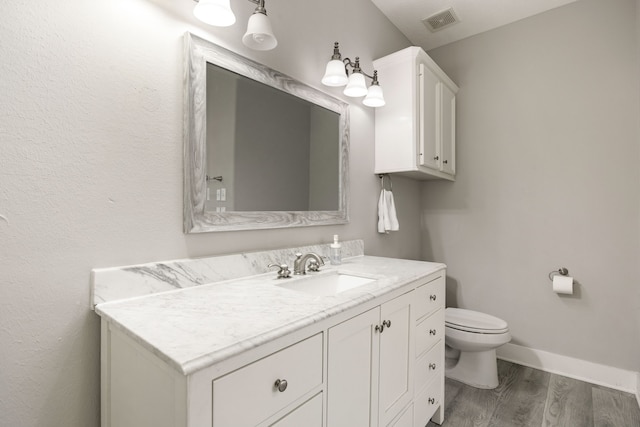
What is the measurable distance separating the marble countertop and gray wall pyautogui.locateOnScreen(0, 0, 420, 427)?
0.15 meters

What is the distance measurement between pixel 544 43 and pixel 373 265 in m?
2.17

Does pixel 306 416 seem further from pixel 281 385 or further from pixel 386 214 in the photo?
pixel 386 214

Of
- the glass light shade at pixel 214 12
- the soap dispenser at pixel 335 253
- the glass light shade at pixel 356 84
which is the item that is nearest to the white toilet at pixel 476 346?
the soap dispenser at pixel 335 253

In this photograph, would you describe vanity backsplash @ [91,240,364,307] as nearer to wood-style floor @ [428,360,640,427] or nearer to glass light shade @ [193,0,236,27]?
glass light shade @ [193,0,236,27]

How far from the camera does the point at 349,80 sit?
1669 mm

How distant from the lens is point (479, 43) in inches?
103

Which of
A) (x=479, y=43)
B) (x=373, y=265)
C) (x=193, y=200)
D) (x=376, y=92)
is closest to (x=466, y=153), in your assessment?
(x=479, y=43)

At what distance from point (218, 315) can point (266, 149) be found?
2.81 feet

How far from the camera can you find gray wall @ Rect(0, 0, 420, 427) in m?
0.82

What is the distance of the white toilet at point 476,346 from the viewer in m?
2.01

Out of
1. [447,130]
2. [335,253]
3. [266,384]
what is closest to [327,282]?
[335,253]

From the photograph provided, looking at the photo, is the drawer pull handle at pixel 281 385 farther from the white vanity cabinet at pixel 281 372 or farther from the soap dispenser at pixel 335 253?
the soap dispenser at pixel 335 253

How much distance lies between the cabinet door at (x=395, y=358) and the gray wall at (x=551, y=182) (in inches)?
59.7

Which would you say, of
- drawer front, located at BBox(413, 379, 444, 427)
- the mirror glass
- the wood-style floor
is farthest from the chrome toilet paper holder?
the mirror glass
